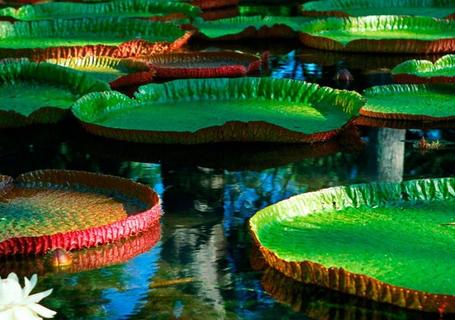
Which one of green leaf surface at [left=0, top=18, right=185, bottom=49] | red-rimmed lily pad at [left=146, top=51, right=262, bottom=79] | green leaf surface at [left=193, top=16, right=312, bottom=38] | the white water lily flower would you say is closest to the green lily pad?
green leaf surface at [left=193, top=16, right=312, bottom=38]

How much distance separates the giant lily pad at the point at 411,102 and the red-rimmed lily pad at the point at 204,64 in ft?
4.75

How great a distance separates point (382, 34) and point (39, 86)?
3714 millimetres

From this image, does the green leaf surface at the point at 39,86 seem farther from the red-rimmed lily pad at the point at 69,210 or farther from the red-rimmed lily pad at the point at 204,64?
the red-rimmed lily pad at the point at 69,210

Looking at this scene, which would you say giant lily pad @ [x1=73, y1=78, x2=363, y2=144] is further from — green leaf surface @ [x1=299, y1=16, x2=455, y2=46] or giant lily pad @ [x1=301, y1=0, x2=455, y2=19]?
giant lily pad @ [x1=301, y1=0, x2=455, y2=19]

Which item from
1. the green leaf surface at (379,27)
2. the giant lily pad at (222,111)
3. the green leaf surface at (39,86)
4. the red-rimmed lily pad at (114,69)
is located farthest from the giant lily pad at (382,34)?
the green leaf surface at (39,86)

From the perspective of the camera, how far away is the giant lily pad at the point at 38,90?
22.1 feet

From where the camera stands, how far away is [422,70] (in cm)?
789

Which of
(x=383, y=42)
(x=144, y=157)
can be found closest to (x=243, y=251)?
(x=144, y=157)

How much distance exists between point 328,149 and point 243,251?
1.80m

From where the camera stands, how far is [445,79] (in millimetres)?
7316

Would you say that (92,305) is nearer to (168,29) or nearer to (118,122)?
(118,122)

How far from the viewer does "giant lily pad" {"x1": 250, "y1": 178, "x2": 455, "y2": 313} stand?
12.3 ft

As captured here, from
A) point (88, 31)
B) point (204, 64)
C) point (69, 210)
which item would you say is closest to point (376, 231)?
point (69, 210)

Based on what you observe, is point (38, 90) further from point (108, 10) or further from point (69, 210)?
point (108, 10)
